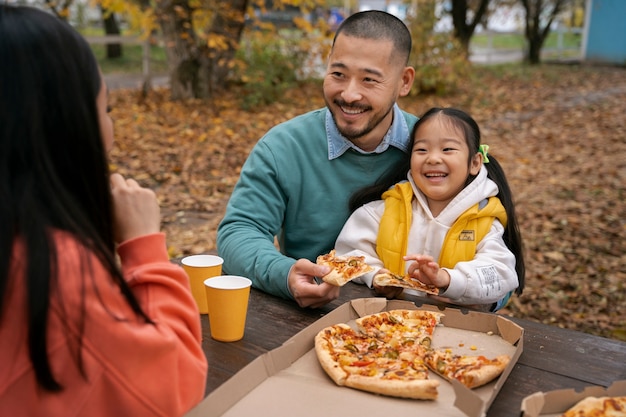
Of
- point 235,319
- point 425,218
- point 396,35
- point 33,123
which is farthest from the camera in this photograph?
point 396,35

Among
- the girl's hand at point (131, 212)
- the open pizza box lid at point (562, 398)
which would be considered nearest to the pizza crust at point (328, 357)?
the open pizza box lid at point (562, 398)

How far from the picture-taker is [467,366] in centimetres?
178

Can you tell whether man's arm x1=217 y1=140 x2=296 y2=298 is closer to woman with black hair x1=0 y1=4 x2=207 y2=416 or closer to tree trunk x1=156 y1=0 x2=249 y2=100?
woman with black hair x1=0 y1=4 x2=207 y2=416

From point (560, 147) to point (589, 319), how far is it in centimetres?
565

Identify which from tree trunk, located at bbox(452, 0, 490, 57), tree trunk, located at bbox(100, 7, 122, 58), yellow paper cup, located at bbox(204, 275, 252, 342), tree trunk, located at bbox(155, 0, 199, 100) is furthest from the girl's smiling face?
tree trunk, located at bbox(100, 7, 122, 58)

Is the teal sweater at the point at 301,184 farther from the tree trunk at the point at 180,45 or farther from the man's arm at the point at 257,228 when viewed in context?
the tree trunk at the point at 180,45

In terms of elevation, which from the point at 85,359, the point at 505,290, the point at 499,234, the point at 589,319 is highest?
the point at 85,359

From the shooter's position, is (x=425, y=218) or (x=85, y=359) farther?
(x=425, y=218)

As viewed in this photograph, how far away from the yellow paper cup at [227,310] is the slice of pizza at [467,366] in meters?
0.57

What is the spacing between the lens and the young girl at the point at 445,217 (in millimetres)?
2490

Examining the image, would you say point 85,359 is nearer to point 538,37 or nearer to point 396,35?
point 396,35

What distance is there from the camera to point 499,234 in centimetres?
254

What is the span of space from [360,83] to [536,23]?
65.1 ft

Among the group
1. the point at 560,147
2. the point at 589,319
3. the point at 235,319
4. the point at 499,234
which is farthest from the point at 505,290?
the point at 560,147
